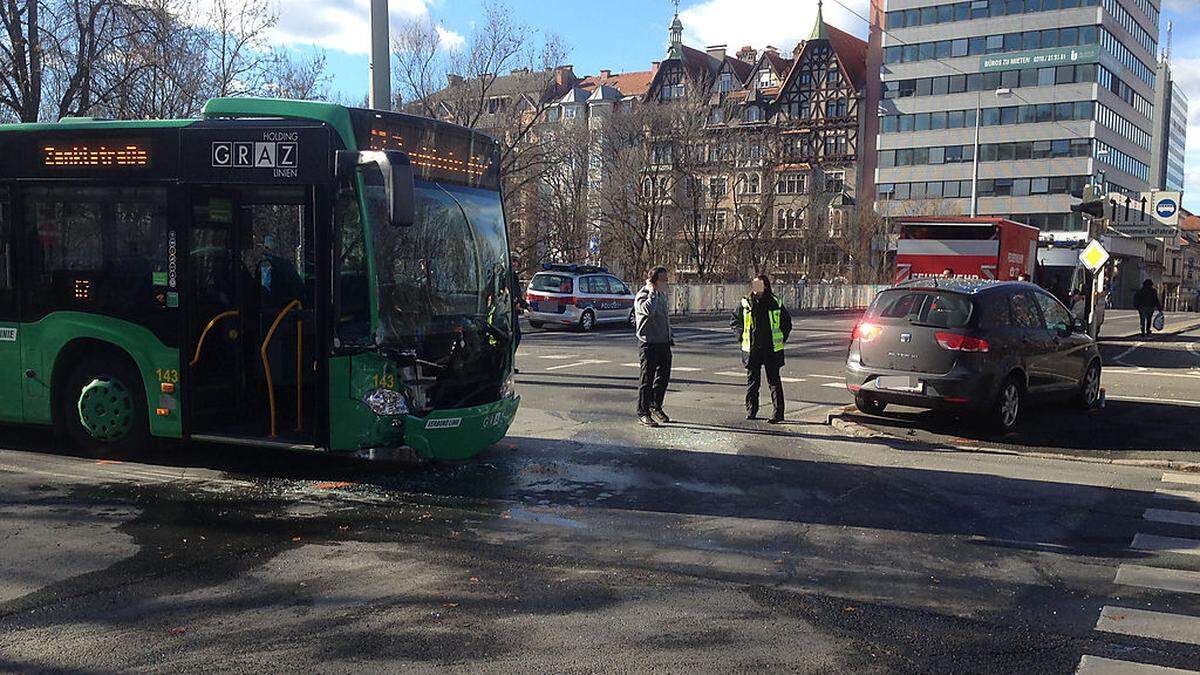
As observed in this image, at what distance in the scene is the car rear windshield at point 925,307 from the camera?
1084cm

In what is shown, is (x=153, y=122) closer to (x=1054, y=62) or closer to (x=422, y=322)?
(x=422, y=322)

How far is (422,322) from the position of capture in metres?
7.74

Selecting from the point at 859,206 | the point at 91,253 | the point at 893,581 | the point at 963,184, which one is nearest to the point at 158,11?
the point at 91,253

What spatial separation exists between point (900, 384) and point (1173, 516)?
3.72 meters

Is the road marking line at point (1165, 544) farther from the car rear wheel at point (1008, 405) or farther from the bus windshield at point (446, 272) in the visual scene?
the bus windshield at point (446, 272)

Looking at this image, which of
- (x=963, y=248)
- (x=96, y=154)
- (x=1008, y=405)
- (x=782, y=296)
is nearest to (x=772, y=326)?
(x=1008, y=405)

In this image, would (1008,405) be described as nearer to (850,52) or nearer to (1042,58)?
(1042,58)

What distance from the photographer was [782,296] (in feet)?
164

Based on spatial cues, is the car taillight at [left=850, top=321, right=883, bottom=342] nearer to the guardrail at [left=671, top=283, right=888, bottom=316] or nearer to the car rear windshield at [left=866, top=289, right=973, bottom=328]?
the car rear windshield at [left=866, top=289, right=973, bottom=328]

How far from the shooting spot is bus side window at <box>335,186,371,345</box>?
7465 millimetres

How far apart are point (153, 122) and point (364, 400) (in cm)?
308

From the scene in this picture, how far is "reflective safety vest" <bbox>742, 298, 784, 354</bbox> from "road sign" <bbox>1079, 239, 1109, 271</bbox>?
12526 mm

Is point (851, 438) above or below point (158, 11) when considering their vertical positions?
below

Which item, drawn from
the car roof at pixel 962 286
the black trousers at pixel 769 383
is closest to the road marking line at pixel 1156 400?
Answer: the car roof at pixel 962 286
